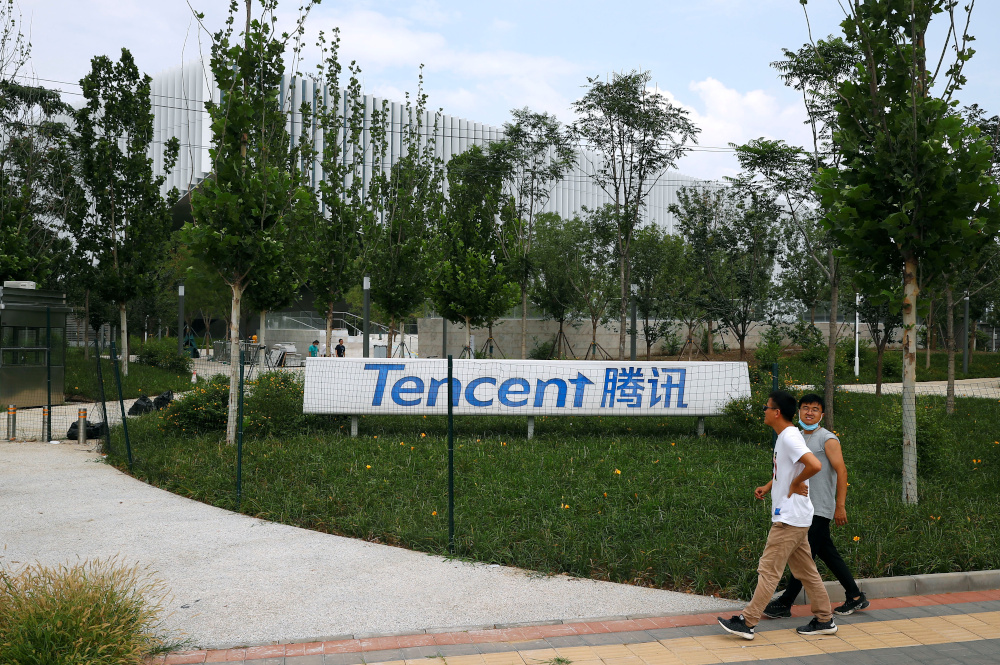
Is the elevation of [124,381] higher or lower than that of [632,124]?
lower

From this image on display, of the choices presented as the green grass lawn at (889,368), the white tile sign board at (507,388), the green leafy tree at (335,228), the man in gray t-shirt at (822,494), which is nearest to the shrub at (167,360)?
the green leafy tree at (335,228)

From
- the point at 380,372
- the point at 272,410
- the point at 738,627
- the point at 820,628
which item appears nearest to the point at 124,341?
the point at 272,410

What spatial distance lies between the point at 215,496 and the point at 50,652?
4482mm

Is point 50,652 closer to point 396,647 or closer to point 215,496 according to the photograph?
point 396,647

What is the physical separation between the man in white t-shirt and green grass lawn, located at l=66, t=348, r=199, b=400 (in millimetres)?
16286

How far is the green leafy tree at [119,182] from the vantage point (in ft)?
75.8

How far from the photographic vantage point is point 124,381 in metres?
21.9

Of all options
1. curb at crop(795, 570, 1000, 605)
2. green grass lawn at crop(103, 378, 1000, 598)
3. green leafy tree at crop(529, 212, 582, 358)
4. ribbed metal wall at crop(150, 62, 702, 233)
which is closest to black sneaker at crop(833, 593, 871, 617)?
curb at crop(795, 570, 1000, 605)

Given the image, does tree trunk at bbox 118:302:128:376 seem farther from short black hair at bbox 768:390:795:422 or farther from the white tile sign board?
short black hair at bbox 768:390:795:422

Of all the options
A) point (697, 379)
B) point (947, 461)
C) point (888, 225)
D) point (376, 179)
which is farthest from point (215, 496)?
point (376, 179)

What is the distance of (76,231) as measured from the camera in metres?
23.4

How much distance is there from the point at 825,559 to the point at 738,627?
0.98 m

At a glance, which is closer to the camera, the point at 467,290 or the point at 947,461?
the point at 947,461

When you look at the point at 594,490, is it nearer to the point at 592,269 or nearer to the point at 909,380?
the point at 909,380
